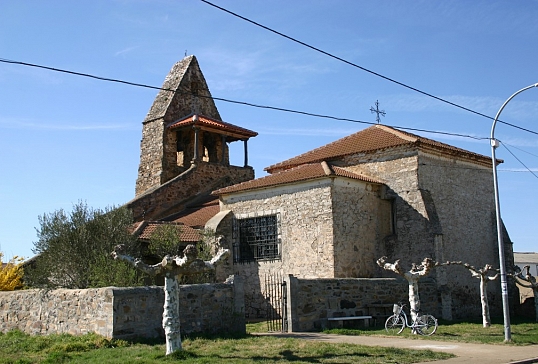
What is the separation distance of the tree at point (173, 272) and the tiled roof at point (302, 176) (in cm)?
983

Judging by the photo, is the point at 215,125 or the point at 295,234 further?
the point at 215,125

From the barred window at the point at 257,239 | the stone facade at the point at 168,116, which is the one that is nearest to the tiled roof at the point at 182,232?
the barred window at the point at 257,239

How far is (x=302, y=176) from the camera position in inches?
920

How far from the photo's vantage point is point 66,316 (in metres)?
15.8

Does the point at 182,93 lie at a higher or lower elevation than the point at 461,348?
higher

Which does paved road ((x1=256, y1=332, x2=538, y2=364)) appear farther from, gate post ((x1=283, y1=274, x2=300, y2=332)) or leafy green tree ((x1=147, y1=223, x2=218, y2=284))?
leafy green tree ((x1=147, y1=223, x2=218, y2=284))

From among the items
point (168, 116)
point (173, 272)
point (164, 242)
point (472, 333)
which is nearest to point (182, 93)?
point (168, 116)

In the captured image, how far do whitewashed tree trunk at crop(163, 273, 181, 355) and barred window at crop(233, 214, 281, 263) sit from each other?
10956 millimetres

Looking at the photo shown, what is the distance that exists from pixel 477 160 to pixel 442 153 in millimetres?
2755

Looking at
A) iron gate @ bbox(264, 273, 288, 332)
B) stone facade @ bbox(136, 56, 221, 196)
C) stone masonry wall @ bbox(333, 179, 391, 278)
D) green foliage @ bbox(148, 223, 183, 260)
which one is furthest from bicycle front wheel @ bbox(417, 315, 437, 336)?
stone facade @ bbox(136, 56, 221, 196)

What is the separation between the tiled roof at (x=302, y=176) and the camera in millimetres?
22880

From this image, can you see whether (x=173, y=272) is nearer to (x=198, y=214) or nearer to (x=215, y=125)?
(x=198, y=214)

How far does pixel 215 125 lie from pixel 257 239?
1091 cm

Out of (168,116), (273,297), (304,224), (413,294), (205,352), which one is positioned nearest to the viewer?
(205,352)
